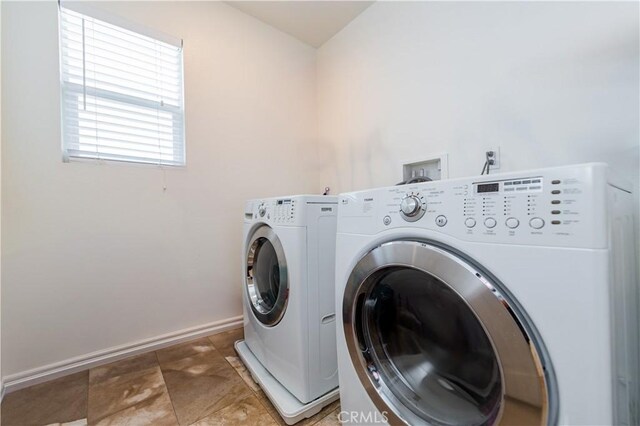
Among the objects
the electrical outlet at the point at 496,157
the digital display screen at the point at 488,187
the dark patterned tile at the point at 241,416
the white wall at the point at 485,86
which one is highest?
the white wall at the point at 485,86

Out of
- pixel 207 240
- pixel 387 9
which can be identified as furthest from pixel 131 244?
pixel 387 9

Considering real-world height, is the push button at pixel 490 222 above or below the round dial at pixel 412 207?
below

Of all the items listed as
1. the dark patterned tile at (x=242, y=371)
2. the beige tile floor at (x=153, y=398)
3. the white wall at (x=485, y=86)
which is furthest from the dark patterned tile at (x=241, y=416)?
the white wall at (x=485, y=86)

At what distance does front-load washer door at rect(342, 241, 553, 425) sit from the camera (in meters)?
0.51

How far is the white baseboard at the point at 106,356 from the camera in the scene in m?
1.25

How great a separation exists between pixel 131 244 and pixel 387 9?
2186mm

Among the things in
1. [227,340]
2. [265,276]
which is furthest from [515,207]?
[227,340]

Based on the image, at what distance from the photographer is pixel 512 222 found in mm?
519

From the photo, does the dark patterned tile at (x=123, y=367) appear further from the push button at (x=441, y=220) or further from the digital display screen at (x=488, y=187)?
the digital display screen at (x=488, y=187)

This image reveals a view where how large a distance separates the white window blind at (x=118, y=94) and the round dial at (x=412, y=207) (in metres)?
1.55

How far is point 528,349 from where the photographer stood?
1.62 feet

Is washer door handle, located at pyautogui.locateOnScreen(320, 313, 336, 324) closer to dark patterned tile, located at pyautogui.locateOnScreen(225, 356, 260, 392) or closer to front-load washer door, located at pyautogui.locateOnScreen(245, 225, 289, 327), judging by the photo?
front-load washer door, located at pyautogui.locateOnScreen(245, 225, 289, 327)

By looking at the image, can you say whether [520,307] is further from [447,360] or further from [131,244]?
[131,244]

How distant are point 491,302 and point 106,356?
189 centimetres
